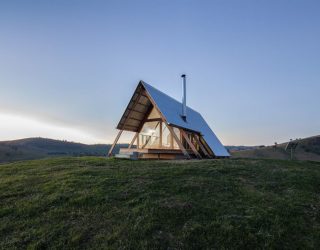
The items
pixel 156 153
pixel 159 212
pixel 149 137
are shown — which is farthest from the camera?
pixel 149 137

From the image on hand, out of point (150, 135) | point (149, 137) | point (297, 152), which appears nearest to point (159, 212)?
point (150, 135)

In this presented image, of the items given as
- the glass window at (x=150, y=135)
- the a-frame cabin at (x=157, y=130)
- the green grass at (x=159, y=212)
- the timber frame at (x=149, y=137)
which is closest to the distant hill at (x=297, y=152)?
the a-frame cabin at (x=157, y=130)

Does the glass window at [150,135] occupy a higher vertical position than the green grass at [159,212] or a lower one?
higher

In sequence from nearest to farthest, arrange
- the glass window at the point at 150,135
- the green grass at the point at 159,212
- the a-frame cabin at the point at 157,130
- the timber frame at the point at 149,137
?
the green grass at the point at 159,212 < the timber frame at the point at 149,137 < the a-frame cabin at the point at 157,130 < the glass window at the point at 150,135

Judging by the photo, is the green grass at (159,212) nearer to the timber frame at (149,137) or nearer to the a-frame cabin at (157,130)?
the timber frame at (149,137)

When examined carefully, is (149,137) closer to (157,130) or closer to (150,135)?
(150,135)

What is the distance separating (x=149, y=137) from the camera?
2181 cm

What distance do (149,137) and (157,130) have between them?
1.12 meters

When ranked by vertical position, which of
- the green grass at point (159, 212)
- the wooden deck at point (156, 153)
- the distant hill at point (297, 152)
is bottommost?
the green grass at point (159, 212)

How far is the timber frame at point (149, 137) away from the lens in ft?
58.0

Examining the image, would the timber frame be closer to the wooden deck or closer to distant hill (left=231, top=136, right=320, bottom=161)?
the wooden deck

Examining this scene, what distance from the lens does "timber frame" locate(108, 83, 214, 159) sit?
58.0 ft

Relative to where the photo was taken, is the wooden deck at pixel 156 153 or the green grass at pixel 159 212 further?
the wooden deck at pixel 156 153

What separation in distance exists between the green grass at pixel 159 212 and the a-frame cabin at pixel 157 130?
8.14 metres
